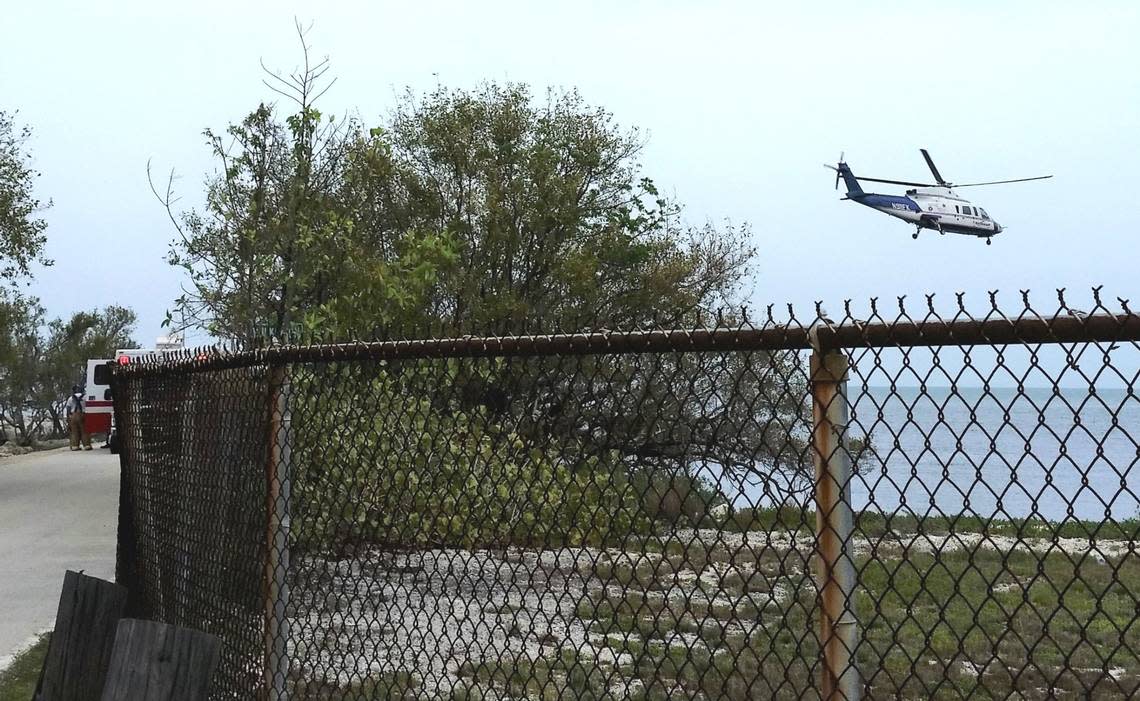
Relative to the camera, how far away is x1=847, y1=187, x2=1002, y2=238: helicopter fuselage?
132 ft

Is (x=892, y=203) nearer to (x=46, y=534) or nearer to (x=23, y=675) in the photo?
(x=46, y=534)

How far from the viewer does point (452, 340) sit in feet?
12.1

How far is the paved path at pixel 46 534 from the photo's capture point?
9828 millimetres

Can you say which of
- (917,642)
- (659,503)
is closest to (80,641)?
(659,503)

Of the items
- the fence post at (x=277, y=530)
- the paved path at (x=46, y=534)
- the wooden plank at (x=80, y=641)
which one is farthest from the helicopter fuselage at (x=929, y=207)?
the wooden plank at (x=80, y=641)

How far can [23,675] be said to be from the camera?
7520mm

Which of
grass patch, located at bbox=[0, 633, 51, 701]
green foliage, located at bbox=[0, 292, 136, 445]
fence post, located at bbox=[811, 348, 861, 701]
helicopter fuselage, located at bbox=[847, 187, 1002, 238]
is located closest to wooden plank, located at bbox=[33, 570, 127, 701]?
fence post, located at bbox=[811, 348, 861, 701]

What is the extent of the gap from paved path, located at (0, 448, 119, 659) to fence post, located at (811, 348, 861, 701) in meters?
6.93

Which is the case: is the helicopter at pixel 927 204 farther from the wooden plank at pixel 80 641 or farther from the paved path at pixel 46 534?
the wooden plank at pixel 80 641

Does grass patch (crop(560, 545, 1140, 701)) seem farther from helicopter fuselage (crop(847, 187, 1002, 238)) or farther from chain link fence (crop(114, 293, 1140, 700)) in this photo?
helicopter fuselage (crop(847, 187, 1002, 238))

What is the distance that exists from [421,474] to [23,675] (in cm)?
489

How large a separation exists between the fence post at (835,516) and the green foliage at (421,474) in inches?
19.5

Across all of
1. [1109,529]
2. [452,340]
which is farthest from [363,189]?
[452,340]

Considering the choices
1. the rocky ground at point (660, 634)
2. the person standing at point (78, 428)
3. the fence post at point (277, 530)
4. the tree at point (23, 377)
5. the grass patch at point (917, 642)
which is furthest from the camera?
the tree at point (23, 377)
